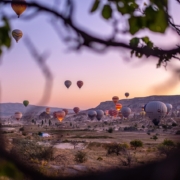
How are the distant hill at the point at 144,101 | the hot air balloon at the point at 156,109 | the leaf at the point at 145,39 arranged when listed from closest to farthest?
the leaf at the point at 145,39 → the hot air balloon at the point at 156,109 → the distant hill at the point at 144,101

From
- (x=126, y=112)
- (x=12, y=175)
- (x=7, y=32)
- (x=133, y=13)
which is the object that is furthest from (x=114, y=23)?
(x=126, y=112)

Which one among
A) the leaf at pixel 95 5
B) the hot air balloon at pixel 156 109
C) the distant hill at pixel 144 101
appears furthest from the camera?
the distant hill at pixel 144 101

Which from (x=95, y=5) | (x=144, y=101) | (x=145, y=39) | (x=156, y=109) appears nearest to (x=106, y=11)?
(x=95, y=5)

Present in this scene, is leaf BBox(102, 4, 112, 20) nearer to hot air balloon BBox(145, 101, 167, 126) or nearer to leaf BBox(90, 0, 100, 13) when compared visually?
leaf BBox(90, 0, 100, 13)

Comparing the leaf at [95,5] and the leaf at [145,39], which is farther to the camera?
the leaf at [145,39]

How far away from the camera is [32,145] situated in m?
19.8

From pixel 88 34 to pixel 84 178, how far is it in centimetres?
58

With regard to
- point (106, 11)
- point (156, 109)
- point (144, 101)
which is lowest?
point (106, 11)

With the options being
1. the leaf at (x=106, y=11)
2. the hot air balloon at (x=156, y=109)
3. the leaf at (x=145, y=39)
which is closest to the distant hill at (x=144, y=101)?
the hot air balloon at (x=156, y=109)

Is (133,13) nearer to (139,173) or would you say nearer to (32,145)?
(139,173)

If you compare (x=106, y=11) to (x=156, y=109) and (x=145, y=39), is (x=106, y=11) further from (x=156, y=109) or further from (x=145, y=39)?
(x=156, y=109)

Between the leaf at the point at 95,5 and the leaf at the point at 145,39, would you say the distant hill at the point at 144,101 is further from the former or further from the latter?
the leaf at the point at 95,5

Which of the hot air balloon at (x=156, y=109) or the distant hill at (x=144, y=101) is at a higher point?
the distant hill at (x=144, y=101)

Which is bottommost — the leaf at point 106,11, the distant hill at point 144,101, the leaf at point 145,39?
the leaf at point 106,11
